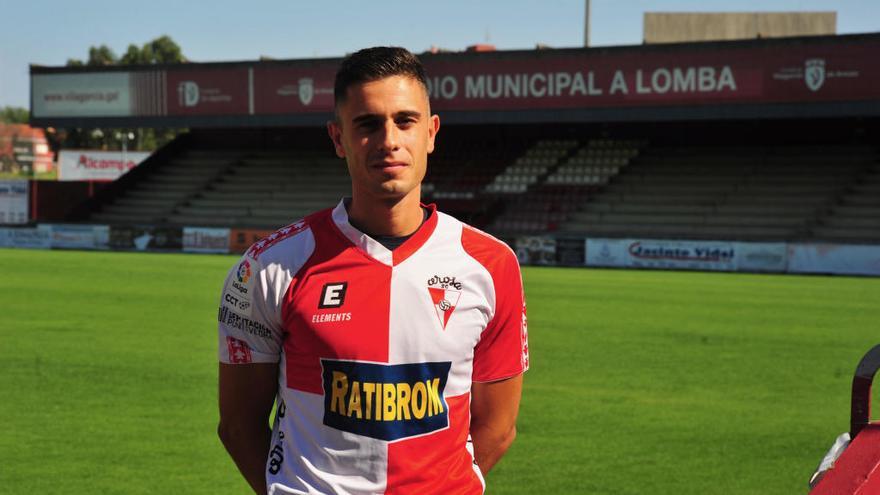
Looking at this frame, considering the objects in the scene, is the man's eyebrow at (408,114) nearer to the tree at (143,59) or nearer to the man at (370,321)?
the man at (370,321)

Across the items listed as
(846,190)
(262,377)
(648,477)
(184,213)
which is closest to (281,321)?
(262,377)

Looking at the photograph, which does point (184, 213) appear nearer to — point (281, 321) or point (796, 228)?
point (796, 228)

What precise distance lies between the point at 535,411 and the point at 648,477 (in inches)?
93.9

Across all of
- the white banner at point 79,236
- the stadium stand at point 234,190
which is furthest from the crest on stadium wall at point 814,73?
the white banner at point 79,236

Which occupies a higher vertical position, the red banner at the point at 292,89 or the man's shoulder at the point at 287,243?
the red banner at the point at 292,89

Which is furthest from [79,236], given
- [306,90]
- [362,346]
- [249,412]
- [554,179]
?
[362,346]

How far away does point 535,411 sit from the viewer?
987 centimetres

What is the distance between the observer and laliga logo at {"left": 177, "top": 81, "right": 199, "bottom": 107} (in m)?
43.8

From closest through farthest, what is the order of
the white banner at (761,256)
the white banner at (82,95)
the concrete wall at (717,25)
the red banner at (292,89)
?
the white banner at (761,256)
the red banner at (292,89)
the white banner at (82,95)
the concrete wall at (717,25)

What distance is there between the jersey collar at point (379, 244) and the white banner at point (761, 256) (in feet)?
93.5

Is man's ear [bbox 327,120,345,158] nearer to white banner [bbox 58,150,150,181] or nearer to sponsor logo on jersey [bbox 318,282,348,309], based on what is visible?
sponsor logo on jersey [bbox 318,282,348,309]

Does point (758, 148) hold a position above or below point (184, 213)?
above

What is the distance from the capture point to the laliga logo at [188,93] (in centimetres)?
4381

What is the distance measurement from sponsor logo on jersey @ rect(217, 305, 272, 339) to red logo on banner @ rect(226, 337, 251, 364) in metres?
0.05
